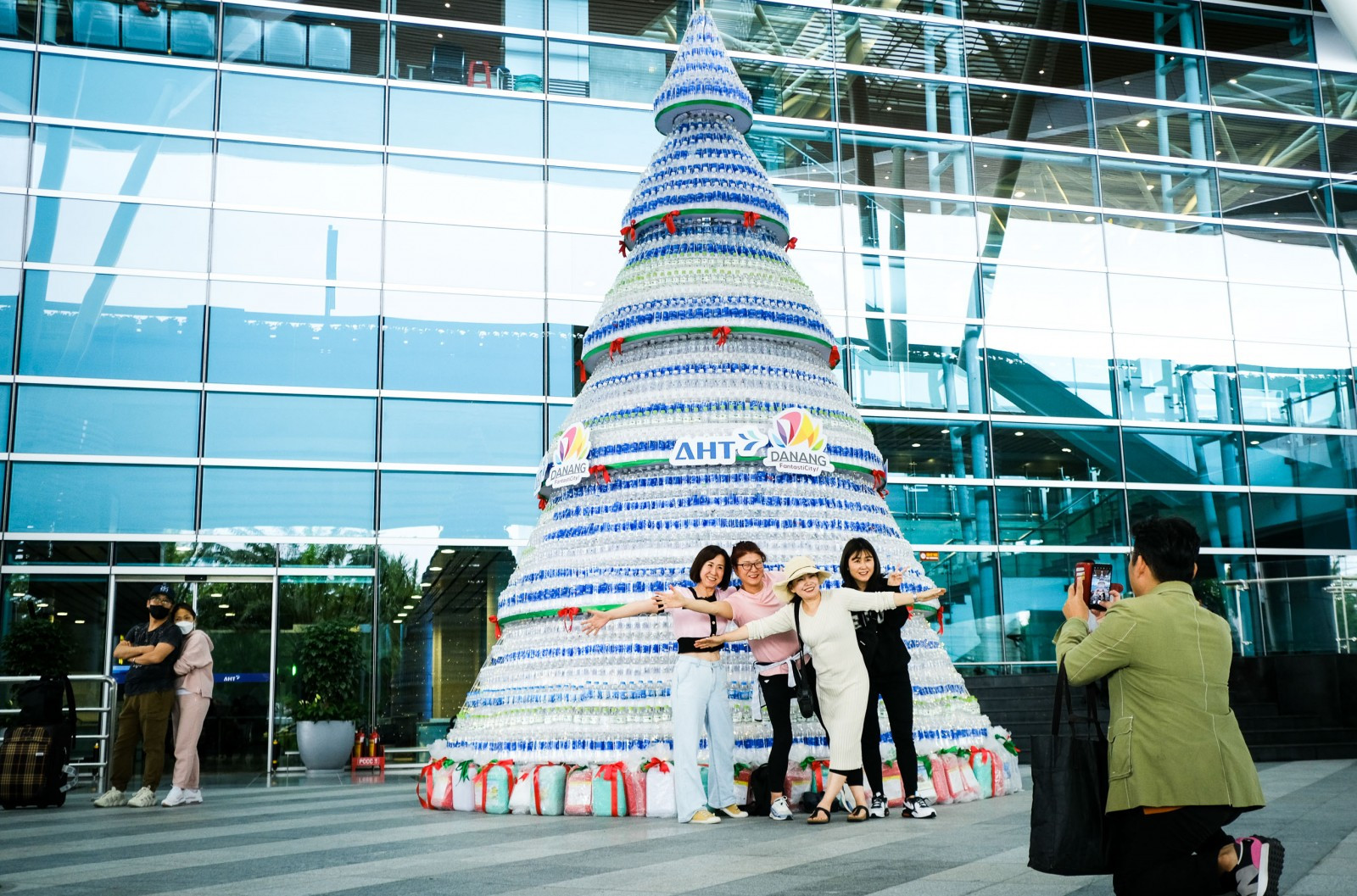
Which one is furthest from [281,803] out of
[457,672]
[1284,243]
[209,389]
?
[1284,243]

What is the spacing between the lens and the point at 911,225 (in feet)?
73.2

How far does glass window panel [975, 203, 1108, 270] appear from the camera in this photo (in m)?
22.7

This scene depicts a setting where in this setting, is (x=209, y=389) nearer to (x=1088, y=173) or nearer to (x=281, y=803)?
(x=281, y=803)

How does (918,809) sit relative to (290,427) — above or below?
below

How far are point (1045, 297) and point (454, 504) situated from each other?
38.9 feet

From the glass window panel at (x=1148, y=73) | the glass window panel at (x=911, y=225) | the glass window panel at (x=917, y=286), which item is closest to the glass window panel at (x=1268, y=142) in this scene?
the glass window panel at (x=1148, y=73)

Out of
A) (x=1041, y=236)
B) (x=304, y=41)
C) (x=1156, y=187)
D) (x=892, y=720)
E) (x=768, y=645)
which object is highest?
(x=304, y=41)

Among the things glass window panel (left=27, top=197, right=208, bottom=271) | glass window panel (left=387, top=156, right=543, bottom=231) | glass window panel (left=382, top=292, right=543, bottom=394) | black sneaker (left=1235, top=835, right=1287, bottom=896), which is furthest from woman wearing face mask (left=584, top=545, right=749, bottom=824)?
glass window panel (left=27, top=197, right=208, bottom=271)

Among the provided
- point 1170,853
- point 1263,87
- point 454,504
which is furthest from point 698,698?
point 1263,87

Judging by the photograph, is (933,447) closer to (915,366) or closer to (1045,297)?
(915,366)

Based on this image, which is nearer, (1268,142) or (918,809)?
(918,809)

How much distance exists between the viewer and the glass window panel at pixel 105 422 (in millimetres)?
17516

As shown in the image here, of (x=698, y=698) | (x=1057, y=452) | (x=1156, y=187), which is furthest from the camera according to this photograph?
(x=1156, y=187)

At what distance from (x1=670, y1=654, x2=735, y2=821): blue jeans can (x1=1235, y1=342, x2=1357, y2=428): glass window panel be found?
18.7m
